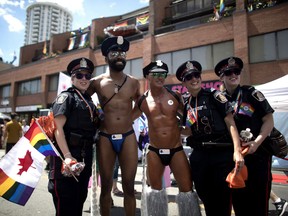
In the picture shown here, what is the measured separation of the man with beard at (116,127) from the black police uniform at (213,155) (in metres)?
0.94

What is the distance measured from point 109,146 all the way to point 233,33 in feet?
59.6

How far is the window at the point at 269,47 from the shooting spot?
56.4ft

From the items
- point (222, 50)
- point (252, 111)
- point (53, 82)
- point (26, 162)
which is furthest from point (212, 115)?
point (53, 82)

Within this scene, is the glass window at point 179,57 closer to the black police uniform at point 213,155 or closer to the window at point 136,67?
the window at point 136,67

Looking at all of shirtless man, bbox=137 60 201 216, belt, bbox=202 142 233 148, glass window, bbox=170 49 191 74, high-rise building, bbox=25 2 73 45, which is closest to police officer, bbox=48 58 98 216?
shirtless man, bbox=137 60 201 216

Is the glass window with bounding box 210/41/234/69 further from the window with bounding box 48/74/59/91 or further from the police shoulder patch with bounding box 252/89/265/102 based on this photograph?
Result: the window with bounding box 48/74/59/91

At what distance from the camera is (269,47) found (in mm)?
17688

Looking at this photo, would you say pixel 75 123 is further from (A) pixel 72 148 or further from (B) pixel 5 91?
(B) pixel 5 91

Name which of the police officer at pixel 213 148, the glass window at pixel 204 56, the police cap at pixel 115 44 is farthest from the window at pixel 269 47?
the police officer at pixel 213 148

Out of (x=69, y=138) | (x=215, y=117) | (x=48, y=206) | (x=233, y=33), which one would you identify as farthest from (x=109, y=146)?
(x=233, y=33)

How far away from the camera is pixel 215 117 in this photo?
121 inches

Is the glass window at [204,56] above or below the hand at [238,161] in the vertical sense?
above

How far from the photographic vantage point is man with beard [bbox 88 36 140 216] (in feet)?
11.6

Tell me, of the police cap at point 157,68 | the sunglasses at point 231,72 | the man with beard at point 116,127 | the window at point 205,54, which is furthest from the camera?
the window at point 205,54
